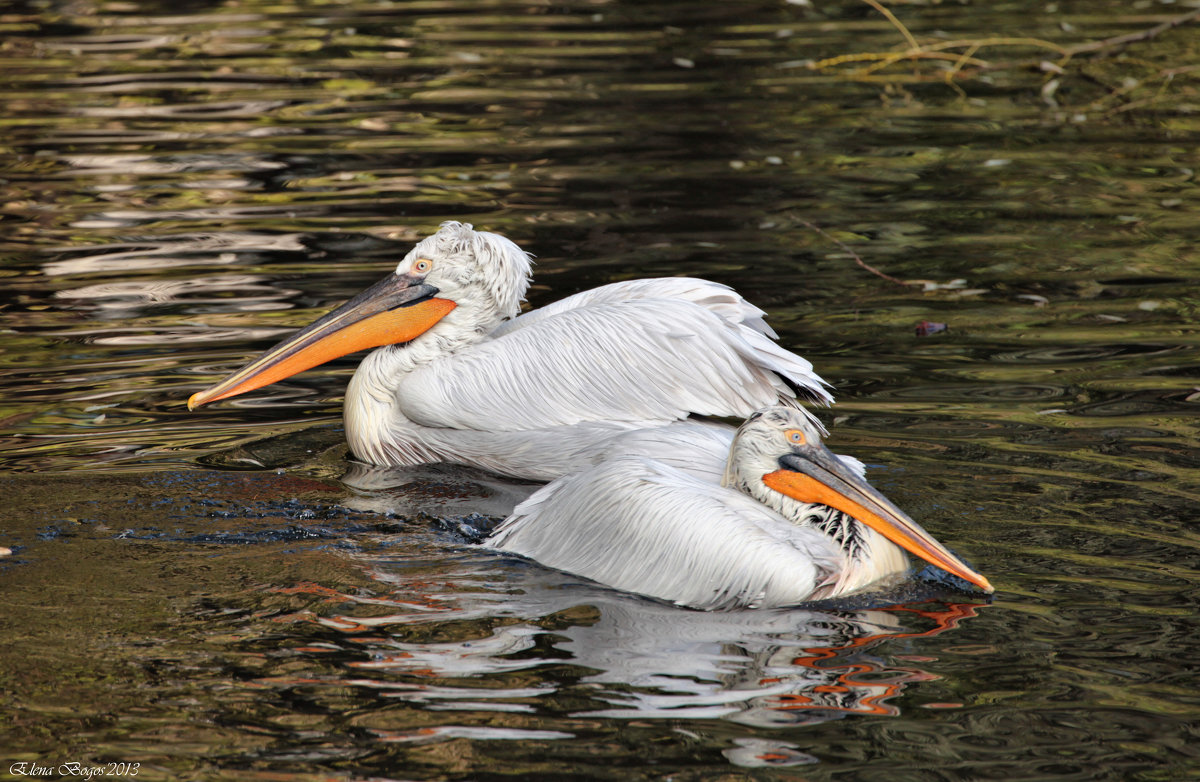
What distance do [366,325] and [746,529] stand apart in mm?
2176

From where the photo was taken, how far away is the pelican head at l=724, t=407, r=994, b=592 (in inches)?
158

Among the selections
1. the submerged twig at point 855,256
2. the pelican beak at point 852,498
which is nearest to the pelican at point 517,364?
the pelican beak at point 852,498

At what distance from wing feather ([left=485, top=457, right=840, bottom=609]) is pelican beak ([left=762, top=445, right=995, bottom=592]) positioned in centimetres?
10

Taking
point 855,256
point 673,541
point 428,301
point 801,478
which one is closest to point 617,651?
point 673,541

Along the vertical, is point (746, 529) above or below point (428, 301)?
below

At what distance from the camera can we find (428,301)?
18.7 ft

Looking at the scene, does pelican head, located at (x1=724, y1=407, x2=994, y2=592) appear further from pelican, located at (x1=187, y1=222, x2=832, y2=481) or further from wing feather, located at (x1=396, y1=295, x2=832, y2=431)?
wing feather, located at (x1=396, y1=295, x2=832, y2=431)

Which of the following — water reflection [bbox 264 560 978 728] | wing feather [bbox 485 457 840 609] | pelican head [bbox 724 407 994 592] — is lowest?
water reflection [bbox 264 560 978 728]

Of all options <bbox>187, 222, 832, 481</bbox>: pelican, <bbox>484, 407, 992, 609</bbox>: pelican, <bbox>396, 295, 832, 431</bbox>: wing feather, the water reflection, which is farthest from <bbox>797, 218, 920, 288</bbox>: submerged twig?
the water reflection

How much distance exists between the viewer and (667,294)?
555 centimetres

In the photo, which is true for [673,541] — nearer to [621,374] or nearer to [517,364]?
[621,374]

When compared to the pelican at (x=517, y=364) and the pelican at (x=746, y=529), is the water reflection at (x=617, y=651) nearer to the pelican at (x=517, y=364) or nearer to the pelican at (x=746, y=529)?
the pelican at (x=746, y=529)

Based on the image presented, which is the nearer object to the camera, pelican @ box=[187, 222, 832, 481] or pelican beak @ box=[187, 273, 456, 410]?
pelican @ box=[187, 222, 832, 481]

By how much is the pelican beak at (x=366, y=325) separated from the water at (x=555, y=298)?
314 mm
